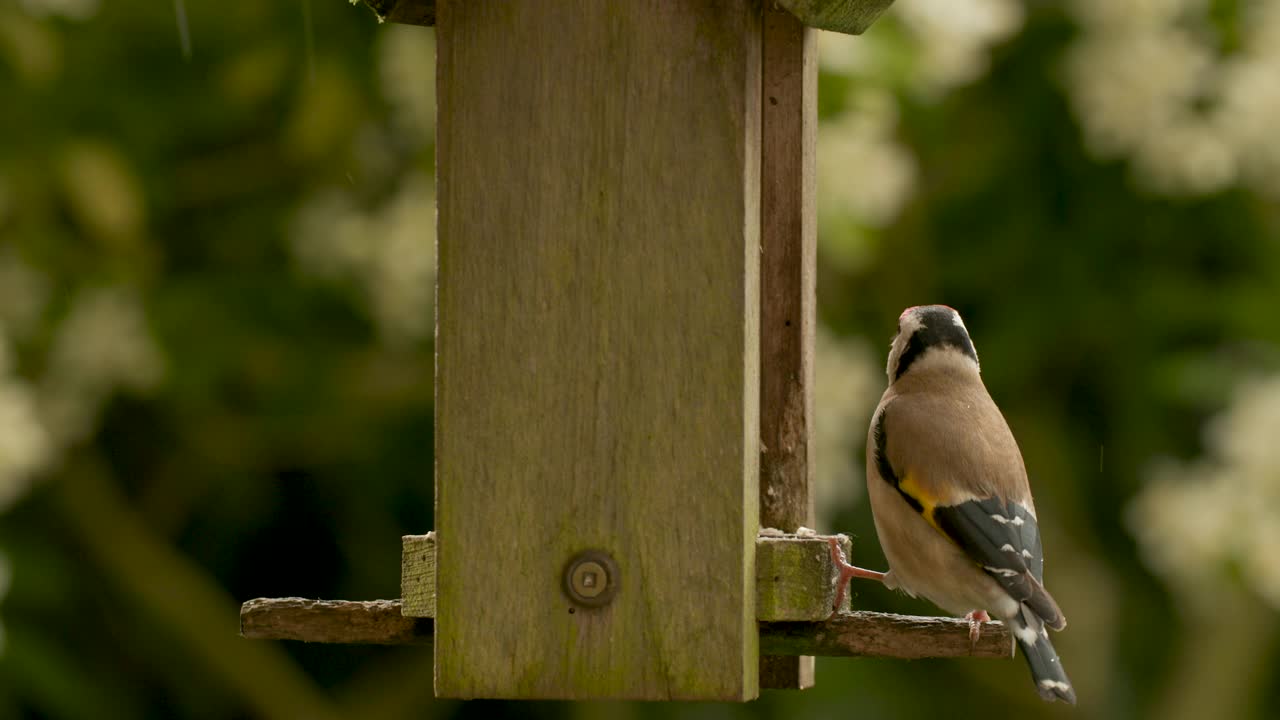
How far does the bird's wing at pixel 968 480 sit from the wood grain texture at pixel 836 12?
2.72 feet

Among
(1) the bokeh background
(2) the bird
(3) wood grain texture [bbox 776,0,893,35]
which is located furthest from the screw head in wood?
(1) the bokeh background

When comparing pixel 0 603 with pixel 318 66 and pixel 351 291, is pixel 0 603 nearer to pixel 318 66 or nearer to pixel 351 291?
pixel 351 291

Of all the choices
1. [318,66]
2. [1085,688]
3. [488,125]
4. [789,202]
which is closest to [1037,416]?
[1085,688]

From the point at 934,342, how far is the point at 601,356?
1133 mm

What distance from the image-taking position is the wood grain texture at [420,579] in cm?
322

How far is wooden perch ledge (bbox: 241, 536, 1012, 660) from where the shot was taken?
318 centimetres

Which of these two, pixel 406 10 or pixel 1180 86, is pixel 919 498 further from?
pixel 1180 86

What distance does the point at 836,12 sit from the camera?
3.35 m

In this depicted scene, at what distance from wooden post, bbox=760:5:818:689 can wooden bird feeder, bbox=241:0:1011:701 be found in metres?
0.24

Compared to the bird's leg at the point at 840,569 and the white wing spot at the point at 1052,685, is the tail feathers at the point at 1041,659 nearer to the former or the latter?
the white wing spot at the point at 1052,685

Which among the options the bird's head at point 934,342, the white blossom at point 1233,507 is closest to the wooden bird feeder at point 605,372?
the bird's head at point 934,342

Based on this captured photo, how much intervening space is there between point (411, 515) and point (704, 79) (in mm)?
4569

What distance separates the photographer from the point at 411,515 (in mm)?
7500

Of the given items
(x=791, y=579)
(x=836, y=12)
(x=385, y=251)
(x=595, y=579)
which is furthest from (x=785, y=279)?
(x=385, y=251)
